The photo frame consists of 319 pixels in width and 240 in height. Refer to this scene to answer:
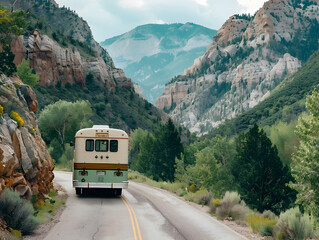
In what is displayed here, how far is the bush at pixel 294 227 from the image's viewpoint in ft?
45.3

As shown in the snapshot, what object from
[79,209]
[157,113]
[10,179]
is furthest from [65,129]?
[157,113]

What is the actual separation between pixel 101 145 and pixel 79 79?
303 ft

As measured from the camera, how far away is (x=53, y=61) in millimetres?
103062

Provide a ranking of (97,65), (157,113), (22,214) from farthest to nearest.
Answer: (157,113), (97,65), (22,214)

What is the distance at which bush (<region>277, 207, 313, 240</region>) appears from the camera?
13.8 metres

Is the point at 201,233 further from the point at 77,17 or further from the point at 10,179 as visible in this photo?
the point at 77,17

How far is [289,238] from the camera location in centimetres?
1401

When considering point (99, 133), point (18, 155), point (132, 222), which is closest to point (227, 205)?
point (132, 222)

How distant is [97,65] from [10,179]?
111 meters

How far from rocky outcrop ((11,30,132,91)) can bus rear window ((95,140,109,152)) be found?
252ft

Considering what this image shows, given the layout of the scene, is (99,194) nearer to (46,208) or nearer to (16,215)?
(46,208)

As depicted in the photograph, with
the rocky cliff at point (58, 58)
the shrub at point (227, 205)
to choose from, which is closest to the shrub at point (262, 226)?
the shrub at point (227, 205)

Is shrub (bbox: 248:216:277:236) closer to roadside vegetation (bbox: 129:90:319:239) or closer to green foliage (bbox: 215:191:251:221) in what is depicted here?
roadside vegetation (bbox: 129:90:319:239)

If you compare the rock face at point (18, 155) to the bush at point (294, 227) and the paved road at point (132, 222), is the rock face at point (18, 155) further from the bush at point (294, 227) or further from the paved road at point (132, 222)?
the bush at point (294, 227)
